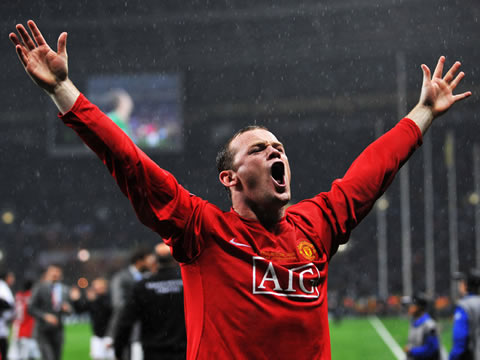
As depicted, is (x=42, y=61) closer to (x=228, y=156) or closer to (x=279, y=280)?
(x=228, y=156)

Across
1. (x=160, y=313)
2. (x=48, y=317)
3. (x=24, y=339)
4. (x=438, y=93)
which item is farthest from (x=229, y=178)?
(x=24, y=339)

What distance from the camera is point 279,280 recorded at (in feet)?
7.88

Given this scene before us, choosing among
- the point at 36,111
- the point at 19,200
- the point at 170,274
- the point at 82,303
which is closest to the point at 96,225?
the point at 19,200

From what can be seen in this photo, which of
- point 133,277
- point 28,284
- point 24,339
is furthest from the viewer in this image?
point 28,284

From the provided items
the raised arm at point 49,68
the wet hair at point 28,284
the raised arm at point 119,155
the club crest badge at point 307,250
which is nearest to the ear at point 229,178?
the raised arm at point 119,155

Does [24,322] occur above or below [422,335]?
above

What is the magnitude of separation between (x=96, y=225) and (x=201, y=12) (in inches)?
625

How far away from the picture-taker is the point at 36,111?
44.9m

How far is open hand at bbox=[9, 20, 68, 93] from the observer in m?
2.34

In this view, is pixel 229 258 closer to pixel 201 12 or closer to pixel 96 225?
pixel 201 12

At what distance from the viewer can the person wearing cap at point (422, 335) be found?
7.33 metres

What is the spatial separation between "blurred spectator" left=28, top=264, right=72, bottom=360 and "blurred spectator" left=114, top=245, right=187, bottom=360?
539 centimetres

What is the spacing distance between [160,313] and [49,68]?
3426 mm

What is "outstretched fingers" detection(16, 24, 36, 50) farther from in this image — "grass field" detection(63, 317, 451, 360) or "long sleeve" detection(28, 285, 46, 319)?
"grass field" detection(63, 317, 451, 360)
